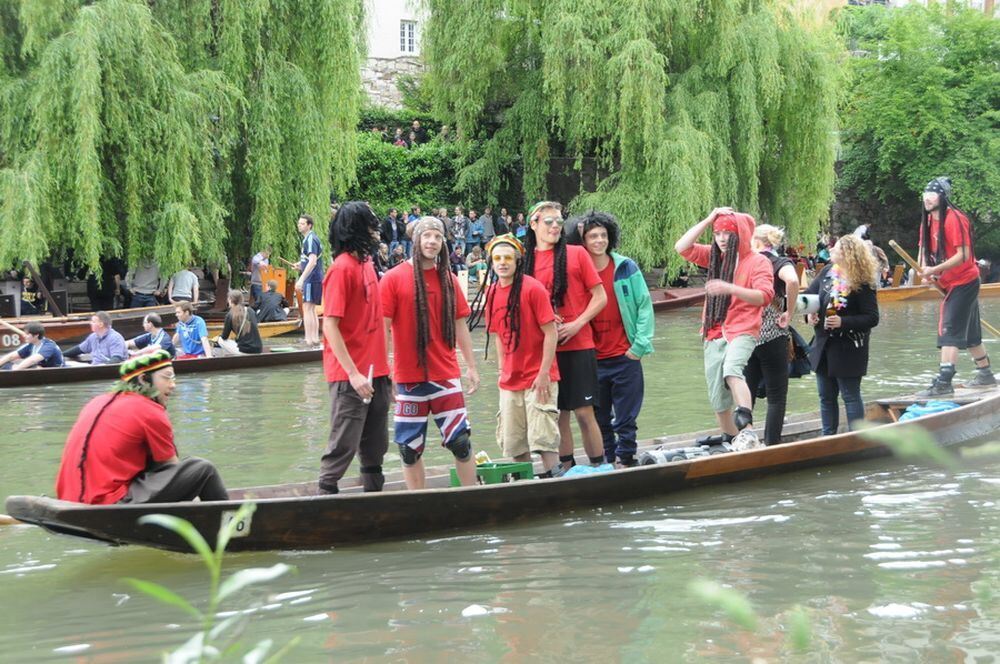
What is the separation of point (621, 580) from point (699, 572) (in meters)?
0.42

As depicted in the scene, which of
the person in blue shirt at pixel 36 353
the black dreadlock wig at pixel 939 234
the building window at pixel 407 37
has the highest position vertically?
the building window at pixel 407 37

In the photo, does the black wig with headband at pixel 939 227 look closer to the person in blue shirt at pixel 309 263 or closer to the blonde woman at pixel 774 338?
the blonde woman at pixel 774 338

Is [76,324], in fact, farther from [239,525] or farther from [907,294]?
[907,294]

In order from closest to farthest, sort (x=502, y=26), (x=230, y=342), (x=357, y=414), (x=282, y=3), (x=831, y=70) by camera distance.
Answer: (x=357, y=414) → (x=230, y=342) → (x=282, y=3) → (x=831, y=70) → (x=502, y=26)

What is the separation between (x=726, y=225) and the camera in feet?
26.1

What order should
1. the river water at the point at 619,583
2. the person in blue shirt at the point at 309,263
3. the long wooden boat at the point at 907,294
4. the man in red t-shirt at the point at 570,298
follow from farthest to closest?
the long wooden boat at the point at 907,294 → the person in blue shirt at the point at 309,263 → the man in red t-shirt at the point at 570,298 → the river water at the point at 619,583

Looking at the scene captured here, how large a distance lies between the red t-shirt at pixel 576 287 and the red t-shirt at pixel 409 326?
930mm

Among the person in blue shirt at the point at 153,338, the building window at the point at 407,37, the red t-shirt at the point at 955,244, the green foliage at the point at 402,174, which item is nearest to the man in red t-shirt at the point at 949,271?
the red t-shirt at the point at 955,244

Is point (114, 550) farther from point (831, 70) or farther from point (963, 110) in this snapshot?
point (963, 110)

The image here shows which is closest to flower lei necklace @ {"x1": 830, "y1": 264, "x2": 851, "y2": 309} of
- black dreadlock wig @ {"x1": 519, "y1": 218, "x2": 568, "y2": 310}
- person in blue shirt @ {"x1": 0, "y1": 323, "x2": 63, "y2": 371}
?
black dreadlock wig @ {"x1": 519, "y1": 218, "x2": 568, "y2": 310}

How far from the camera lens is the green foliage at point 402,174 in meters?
30.7

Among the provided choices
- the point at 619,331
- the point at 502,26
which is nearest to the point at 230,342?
the point at 619,331

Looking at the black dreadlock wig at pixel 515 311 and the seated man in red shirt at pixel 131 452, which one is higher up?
the black dreadlock wig at pixel 515 311

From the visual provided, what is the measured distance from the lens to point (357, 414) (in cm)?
667
